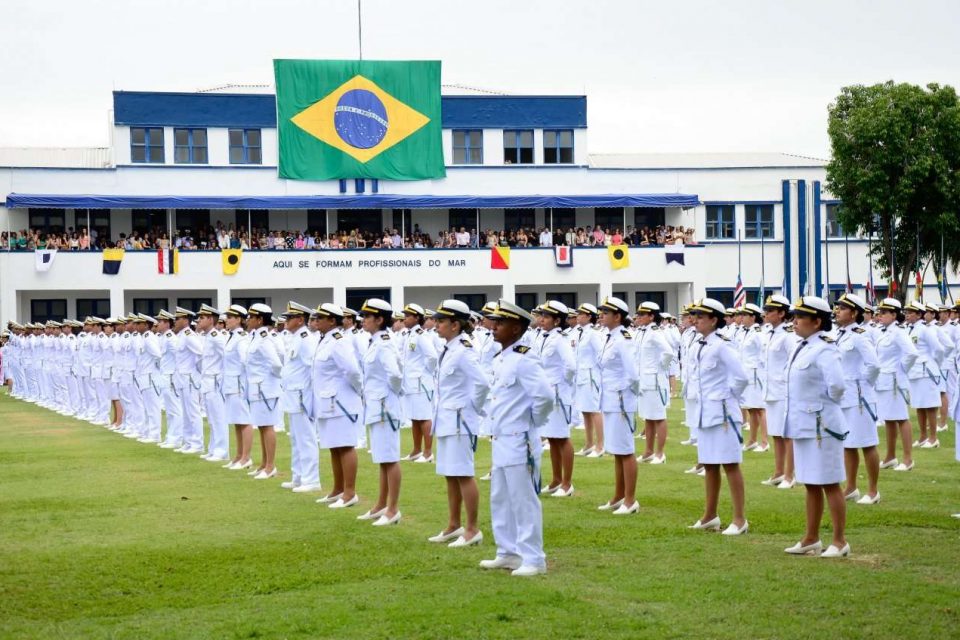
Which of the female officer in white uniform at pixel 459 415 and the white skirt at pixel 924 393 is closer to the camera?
the female officer in white uniform at pixel 459 415

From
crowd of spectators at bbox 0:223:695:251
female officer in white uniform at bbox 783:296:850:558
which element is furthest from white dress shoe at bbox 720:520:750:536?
crowd of spectators at bbox 0:223:695:251

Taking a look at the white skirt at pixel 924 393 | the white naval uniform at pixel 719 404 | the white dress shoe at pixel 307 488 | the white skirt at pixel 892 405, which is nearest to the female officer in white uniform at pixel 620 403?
the white naval uniform at pixel 719 404

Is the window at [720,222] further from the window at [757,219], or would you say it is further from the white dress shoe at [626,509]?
the white dress shoe at [626,509]

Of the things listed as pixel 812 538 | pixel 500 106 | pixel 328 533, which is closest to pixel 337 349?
pixel 328 533

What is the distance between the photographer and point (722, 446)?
1218 centimetres

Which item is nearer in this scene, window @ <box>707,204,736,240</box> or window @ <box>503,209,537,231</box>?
window @ <box>503,209,537,231</box>

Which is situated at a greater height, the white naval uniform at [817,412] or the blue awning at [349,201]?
the blue awning at [349,201]

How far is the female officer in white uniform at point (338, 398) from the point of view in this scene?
14211 millimetres

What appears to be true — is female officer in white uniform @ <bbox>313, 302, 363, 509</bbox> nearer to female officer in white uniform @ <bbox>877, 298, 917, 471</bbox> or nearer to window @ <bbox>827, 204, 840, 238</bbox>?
female officer in white uniform @ <bbox>877, 298, 917, 471</bbox>

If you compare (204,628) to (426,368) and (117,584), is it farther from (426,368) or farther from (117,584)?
(426,368)

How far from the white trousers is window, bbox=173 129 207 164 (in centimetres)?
4595

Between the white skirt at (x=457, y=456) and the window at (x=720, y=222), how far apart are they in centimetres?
4843

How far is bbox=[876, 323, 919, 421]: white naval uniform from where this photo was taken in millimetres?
17516

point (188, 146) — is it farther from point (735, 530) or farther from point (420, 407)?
point (735, 530)
